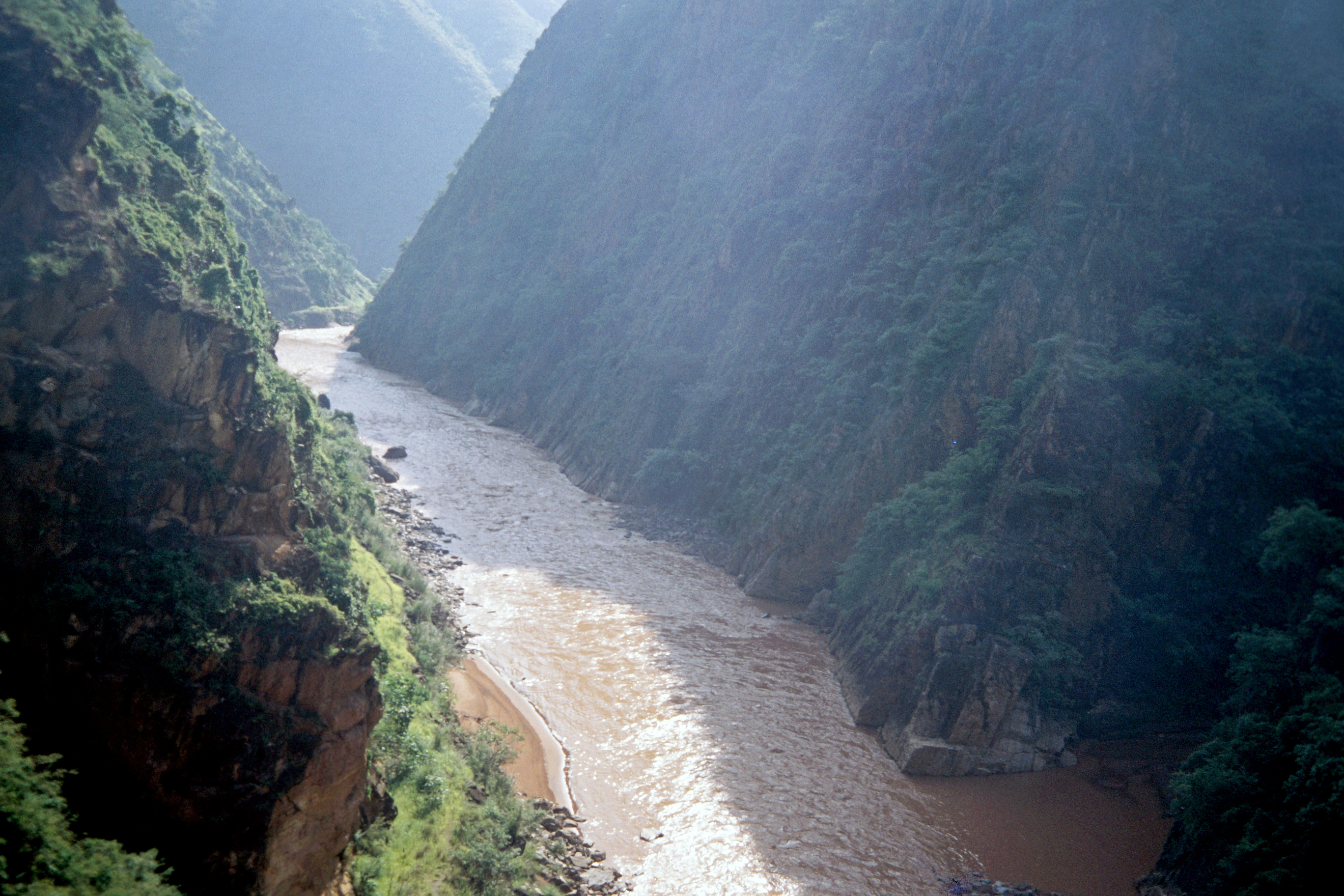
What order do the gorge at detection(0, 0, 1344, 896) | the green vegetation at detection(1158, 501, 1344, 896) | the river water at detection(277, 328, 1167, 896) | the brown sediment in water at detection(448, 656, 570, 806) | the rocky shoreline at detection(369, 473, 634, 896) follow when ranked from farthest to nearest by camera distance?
the brown sediment in water at detection(448, 656, 570, 806), the river water at detection(277, 328, 1167, 896), the rocky shoreline at detection(369, 473, 634, 896), the green vegetation at detection(1158, 501, 1344, 896), the gorge at detection(0, 0, 1344, 896)

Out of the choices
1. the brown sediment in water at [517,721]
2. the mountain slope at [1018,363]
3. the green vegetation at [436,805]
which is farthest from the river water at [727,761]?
the green vegetation at [436,805]

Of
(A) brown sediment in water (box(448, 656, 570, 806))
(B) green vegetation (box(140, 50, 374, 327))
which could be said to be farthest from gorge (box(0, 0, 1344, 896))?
(B) green vegetation (box(140, 50, 374, 327))

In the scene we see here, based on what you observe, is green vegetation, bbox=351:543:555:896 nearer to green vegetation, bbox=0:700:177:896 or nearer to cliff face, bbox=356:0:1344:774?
green vegetation, bbox=0:700:177:896

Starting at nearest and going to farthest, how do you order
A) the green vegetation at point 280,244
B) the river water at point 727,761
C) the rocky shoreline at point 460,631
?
the rocky shoreline at point 460,631, the river water at point 727,761, the green vegetation at point 280,244

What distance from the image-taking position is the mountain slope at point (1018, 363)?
73.3 ft

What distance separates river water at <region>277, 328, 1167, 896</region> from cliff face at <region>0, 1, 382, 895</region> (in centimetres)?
718

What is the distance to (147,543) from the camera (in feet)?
42.1

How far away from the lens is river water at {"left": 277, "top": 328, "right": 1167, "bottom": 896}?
17797mm

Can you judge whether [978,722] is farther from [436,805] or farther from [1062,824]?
[436,805]

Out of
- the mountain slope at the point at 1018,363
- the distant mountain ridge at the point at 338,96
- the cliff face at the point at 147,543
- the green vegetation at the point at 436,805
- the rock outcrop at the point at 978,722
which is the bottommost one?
the green vegetation at the point at 436,805

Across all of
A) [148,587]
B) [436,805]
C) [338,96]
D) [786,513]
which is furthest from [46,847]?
[338,96]

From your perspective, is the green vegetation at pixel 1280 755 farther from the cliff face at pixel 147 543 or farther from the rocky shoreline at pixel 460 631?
the cliff face at pixel 147 543

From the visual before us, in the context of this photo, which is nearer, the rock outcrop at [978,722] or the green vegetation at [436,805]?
the green vegetation at [436,805]

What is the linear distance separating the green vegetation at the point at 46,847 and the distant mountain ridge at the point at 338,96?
122 meters
